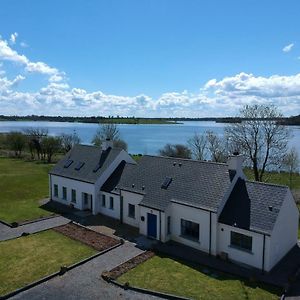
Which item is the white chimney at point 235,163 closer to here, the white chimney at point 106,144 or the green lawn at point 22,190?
the white chimney at point 106,144

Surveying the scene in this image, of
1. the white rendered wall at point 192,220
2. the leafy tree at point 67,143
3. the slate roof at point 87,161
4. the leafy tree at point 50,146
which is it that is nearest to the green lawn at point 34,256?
the white rendered wall at point 192,220

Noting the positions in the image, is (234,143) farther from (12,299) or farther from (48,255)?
(12,299)

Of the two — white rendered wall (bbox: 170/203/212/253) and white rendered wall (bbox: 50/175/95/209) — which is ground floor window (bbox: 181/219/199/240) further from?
white rendered wall (bbox: 50/175/95/209)

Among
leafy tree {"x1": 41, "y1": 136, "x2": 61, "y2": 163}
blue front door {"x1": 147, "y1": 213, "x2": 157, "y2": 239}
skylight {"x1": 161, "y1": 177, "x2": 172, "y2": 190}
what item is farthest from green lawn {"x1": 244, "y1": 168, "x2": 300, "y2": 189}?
leafy tree {"x1": 41, "y1": 136, "x2": 61, "y2": 163}

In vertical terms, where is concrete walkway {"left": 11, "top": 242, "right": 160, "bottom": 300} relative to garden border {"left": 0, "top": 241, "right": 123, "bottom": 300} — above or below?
below

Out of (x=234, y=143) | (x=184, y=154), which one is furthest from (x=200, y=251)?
(x=184, y=154)
